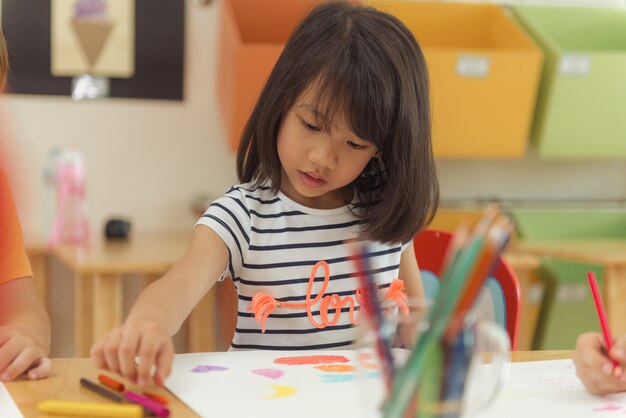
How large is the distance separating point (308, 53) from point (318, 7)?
10 centimetres

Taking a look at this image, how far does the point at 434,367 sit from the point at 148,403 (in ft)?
1.00

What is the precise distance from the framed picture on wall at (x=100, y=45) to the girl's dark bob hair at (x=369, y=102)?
1385mm

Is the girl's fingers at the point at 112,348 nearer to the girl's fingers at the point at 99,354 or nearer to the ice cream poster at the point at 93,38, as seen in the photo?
the girl's fingers at the point at 99,354

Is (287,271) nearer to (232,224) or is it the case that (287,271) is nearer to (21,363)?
(232,224)

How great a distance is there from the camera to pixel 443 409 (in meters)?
0.52

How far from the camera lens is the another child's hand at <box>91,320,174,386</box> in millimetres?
756

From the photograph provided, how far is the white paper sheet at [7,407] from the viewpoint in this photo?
712mm

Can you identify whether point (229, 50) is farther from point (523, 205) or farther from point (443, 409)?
point (443, 409)

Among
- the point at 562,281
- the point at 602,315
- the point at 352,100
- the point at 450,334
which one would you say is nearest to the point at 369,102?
the point at 352,100

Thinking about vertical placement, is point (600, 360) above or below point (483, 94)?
below

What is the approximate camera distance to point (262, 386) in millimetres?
820

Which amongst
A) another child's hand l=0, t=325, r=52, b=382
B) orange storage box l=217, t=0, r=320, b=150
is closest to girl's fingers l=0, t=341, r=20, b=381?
another child's hand l=0, t=325, r=52, b=382

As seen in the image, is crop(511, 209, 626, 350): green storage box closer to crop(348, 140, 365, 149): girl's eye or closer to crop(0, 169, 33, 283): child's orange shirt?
crop(348, 140, 365, 149): girl's eye

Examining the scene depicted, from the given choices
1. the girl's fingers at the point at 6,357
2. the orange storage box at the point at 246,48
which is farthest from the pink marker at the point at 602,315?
the orange storage box at the point at 246,48
